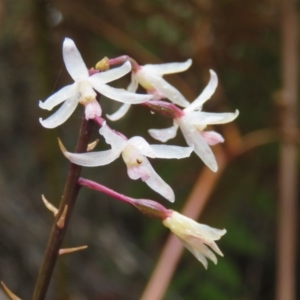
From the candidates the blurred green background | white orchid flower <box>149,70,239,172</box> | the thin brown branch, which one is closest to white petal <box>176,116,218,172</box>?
white orchid flower <box>149,70,239,172</box>

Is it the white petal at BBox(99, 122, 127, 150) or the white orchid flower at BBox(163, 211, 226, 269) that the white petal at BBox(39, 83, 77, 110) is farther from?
the white orchid flower at BBox(163, 211, 226, 269)

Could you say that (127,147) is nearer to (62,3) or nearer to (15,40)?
(62,3)

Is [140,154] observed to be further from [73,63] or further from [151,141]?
[151,141]

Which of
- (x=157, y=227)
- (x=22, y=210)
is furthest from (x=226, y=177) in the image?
(x=22, y=210)

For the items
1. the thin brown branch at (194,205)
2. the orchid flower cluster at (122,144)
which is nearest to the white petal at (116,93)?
the orchid flower cluster at (122,144)

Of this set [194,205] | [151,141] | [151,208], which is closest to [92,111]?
[151,208]

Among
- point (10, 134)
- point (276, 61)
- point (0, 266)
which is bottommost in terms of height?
point (0, 266)
